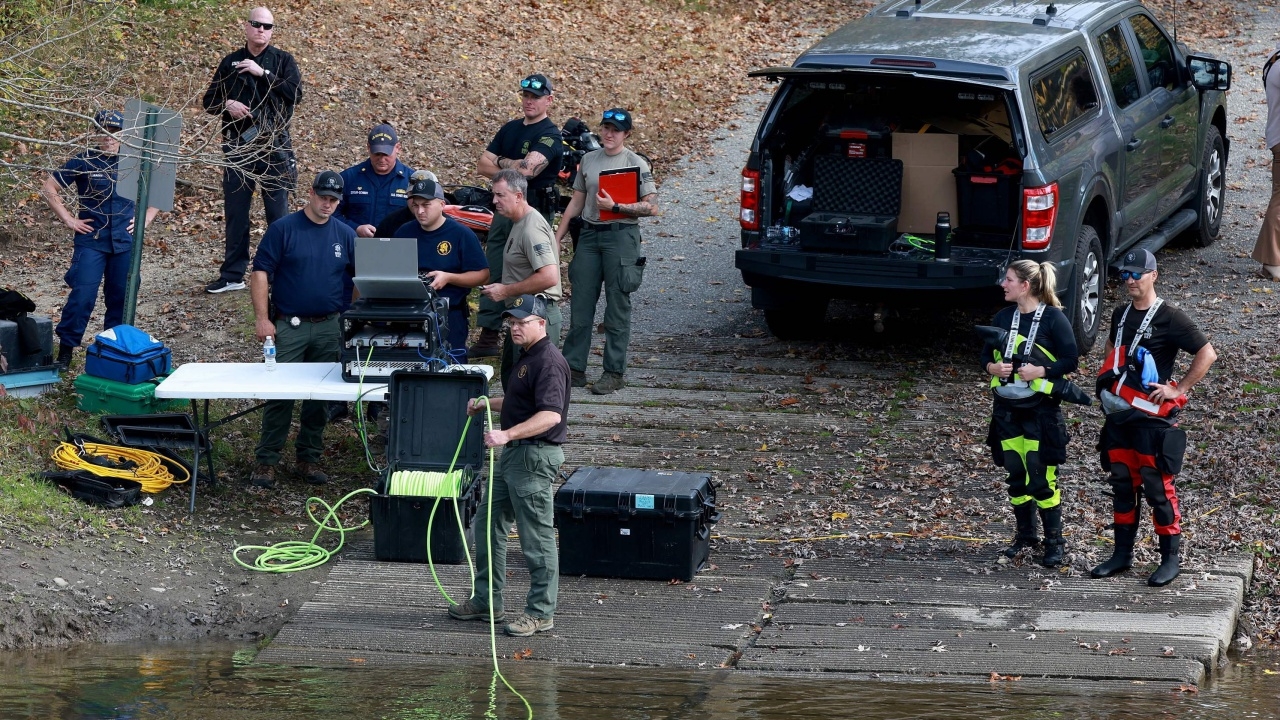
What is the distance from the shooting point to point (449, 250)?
9.40m

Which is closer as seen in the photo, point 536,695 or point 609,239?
Result: point 536,695

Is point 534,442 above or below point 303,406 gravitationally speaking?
above

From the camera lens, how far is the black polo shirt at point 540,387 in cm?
708

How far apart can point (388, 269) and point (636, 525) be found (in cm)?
204

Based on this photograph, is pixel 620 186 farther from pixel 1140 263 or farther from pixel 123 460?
pixel 1140 263

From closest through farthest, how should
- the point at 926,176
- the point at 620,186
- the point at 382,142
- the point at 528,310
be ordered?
the point at 528,310 < the point at 620,186 < the point at 382,142 < the point at 926,176

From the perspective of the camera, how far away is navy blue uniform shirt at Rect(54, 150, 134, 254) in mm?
10289

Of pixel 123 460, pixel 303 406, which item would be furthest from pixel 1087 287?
pixel 123 460

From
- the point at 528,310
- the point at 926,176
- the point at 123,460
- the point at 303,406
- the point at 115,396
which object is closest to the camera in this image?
the point at 528,310

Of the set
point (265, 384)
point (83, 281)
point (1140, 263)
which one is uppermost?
point (1140, 263)

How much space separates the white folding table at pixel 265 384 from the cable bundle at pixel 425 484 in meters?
0.52

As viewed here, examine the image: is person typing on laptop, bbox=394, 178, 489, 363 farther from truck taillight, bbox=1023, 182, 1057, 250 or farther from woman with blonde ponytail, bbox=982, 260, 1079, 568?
truck taillight, bbox=1023, 182, 1057, 250

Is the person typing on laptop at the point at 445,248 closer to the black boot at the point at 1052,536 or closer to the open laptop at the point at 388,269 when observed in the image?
the open laptop at the point at 388,269

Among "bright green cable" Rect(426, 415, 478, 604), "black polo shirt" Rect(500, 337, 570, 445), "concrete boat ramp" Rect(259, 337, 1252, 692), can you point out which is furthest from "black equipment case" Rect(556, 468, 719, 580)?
"black polo shirt" Rect(500, 337, 570, 445)
